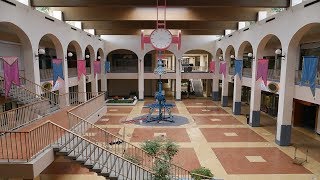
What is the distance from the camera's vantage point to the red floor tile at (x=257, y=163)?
1280cm

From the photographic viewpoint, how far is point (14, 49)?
19562 mm

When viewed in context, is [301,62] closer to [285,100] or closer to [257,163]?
[285,100]

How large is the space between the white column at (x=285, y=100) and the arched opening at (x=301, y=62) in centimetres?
37

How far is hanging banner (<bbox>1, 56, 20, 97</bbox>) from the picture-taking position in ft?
39.3

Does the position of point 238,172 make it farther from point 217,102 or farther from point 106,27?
point 217,102

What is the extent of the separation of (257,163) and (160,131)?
7.90 metres

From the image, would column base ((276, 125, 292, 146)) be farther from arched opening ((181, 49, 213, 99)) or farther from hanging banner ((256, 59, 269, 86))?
arched opening ((181, 49, 213, 99))

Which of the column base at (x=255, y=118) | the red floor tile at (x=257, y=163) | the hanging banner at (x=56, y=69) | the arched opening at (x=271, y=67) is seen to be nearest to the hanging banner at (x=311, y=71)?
the red floor tile at (x=257, y=163)

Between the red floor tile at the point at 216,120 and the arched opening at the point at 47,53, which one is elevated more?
the arched opening at the point at 47,53

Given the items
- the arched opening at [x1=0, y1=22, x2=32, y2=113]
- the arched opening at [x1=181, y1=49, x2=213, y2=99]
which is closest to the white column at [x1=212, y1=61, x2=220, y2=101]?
the arched opening at [x1=181, y1=49, x2=213, y2=99]

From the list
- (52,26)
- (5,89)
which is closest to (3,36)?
(52,26)

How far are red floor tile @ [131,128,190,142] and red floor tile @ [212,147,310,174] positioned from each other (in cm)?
296

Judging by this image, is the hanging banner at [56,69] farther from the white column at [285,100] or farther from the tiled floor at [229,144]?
the white column at [285,100]

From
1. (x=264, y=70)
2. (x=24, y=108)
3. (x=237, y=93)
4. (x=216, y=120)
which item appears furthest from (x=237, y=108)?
(x=24, y=108)
